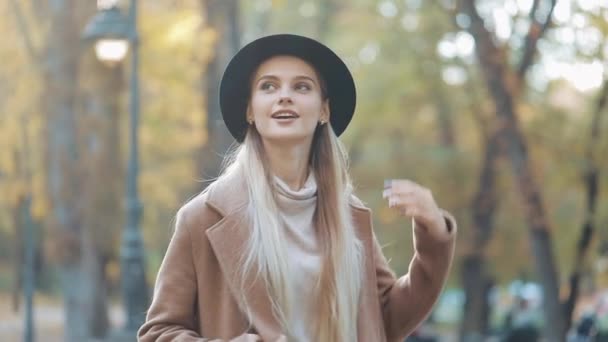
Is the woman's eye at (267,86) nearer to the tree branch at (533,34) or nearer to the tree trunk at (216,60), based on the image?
the tree branch at (533,34)

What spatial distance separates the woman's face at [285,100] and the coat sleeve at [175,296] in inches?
15.3

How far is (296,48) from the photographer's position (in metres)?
3.61

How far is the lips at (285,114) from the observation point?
3561 millimetres

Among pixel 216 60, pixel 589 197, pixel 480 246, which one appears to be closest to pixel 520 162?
pixel 589 197

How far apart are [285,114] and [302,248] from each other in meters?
0.38

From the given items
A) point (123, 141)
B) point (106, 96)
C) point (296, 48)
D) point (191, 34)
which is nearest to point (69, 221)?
point (106, 96)

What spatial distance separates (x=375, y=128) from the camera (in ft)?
95.2

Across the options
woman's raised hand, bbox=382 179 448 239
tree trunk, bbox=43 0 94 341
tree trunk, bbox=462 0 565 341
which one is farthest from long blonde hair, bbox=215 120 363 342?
tree trunk, bbox=43 0 94 341

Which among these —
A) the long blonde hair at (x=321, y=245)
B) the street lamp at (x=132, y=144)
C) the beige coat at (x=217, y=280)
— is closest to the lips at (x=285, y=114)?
the long blonde hair at (x=321, y=245)

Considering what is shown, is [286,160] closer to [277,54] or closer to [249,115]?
[249,115]

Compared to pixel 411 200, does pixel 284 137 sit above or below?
above

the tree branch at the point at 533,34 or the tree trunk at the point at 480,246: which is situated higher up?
the tree branch at the point at 533,34

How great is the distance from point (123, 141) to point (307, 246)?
77.7 ft

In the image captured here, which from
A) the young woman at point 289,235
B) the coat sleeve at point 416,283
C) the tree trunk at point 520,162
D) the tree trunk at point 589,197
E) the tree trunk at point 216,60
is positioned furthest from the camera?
the tree trunk at point 589,197
